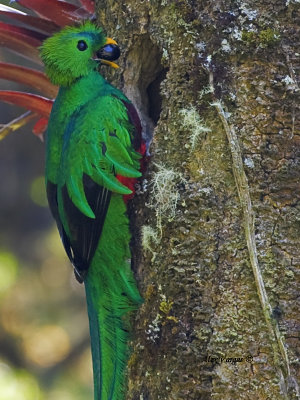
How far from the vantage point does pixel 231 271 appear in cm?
218

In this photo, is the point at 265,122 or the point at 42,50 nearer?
the point at 265,122

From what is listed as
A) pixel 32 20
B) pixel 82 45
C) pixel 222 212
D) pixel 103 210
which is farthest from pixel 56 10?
pixel 222 212

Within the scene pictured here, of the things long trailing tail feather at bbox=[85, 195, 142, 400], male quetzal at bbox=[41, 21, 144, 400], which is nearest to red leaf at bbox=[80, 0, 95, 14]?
male quetzal at bbox=[41, 21, 144, 400]

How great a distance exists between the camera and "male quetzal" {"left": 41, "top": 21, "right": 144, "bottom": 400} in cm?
236

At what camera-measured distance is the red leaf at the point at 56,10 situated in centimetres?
282

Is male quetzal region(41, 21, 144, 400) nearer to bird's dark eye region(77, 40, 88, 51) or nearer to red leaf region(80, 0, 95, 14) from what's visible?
bird's dark eye region(77, 40, 88, 51)

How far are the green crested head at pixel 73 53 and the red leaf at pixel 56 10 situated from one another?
0.41 feet

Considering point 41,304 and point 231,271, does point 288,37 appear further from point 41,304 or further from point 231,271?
point 41,304

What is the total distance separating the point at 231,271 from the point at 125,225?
17.7 inches

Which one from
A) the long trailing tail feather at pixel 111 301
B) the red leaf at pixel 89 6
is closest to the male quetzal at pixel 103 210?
the long trailing tail feather at pixel 111 301

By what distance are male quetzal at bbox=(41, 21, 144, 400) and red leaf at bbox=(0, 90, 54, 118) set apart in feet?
1.04

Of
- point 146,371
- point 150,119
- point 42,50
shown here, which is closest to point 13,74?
point 42,50

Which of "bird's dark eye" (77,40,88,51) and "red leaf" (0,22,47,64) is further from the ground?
"bird's dark eye" (77,40,88,51)

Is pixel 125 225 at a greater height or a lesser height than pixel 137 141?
lesser
